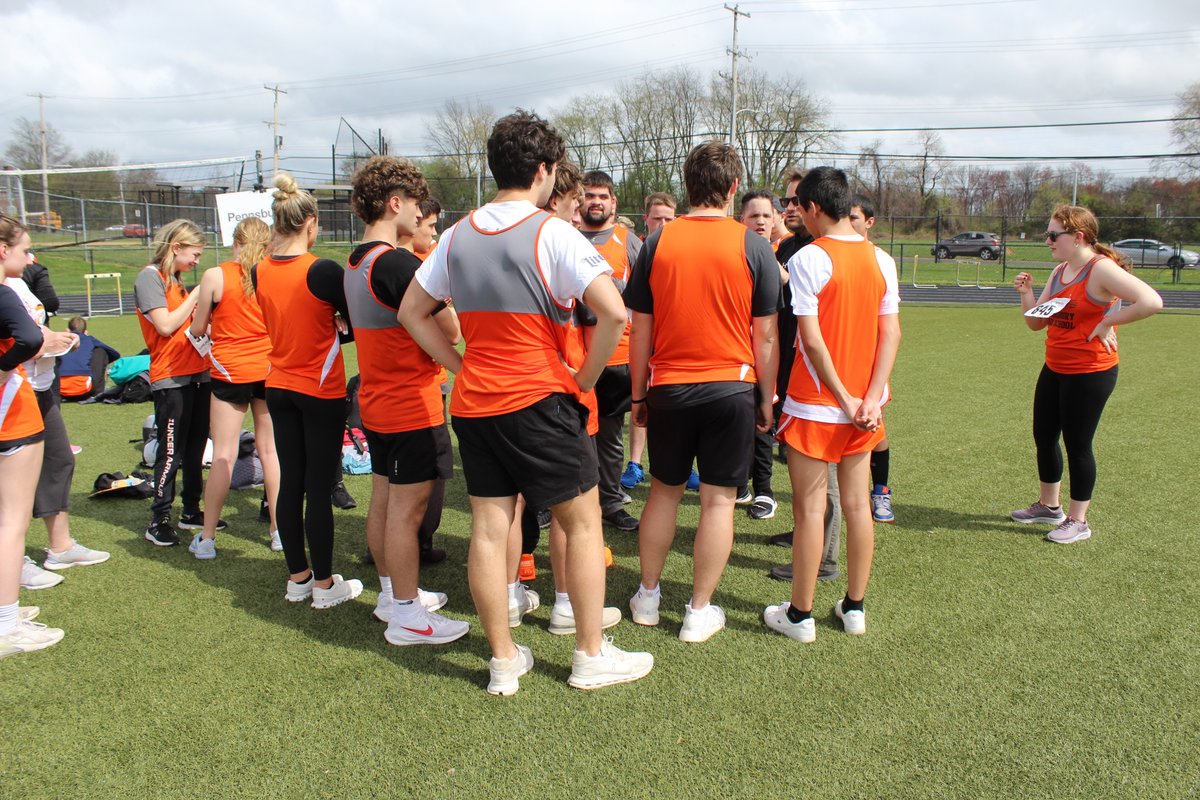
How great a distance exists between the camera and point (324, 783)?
2.46m

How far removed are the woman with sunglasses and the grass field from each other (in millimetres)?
433

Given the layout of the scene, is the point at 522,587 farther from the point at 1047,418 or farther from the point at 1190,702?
the point at 1047,418

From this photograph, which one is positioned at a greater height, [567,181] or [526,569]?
[567,181]

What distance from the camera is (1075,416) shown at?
176 inches

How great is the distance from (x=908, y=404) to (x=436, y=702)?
6385mm

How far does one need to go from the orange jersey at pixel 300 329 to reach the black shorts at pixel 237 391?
88cm

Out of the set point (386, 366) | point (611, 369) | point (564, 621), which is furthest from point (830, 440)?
point (386, 366)

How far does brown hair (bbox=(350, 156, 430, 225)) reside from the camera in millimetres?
3223

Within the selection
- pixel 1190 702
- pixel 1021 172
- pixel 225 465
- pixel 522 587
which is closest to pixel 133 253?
pixel 225 465

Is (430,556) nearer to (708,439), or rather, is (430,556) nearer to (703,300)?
(708,439)

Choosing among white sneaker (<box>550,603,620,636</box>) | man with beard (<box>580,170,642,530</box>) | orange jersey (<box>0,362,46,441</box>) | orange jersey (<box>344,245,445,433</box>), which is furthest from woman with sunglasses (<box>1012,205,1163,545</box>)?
orange jersey (<box>0,362,46,441</box>)

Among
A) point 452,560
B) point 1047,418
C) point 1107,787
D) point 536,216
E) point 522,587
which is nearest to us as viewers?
point 1107,787

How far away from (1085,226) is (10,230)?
207 inches

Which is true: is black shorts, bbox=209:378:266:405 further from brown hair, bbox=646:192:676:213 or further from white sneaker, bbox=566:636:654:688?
brown hair, bbox=646:192:676:213
